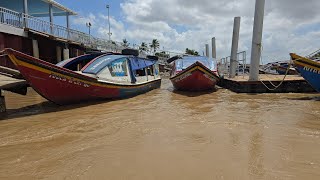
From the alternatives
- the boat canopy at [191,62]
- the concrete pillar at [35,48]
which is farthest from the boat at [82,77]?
the concrete pillar at [35,48]

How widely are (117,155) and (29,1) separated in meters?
23.0

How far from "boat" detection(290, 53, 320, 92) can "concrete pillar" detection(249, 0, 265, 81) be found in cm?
184

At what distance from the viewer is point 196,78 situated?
12461mm

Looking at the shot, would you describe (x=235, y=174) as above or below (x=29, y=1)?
below

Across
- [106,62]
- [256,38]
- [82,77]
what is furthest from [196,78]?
[82,77]

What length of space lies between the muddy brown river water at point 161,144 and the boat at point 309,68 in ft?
9.27

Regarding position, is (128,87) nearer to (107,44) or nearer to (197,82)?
(197,82)

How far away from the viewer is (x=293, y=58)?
34.6ft

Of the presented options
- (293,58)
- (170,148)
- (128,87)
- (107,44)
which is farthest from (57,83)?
(107,44)

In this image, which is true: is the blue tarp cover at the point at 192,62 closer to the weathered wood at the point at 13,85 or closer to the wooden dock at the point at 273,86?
the wooden dock at the point at 273,86

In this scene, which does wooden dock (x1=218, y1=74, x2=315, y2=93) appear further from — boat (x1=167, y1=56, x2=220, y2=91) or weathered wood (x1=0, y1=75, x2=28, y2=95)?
weathered wood (x1=0, y1=75, x2=28, y2=95)

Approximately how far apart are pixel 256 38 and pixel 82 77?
7.36 meters

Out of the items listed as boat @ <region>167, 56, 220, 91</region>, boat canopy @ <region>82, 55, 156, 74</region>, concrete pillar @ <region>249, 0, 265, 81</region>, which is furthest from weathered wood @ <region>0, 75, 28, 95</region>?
concrete pillar @ <region>249, 0, 265, 81</region>

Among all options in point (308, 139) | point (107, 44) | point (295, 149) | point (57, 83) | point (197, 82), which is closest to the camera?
point (295, 149)
